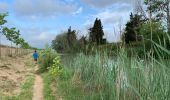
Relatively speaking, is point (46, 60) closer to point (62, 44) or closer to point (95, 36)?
point (95, 36)

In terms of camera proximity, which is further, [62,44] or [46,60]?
[62,44]

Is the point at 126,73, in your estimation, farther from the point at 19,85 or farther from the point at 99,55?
the point at 19,85

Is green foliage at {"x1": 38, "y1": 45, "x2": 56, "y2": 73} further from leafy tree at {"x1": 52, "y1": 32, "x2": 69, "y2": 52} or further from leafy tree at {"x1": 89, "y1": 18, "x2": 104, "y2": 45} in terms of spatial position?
leafy tree at {"x1": 89, "y1": 18, "x2": 104, "y2": 45}

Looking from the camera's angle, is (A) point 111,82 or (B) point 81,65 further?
(B) point 81,65

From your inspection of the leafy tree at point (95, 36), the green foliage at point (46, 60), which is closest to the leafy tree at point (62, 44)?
the green foliage at point (46, 60)

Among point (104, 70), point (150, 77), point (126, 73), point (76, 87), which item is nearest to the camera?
point (150, 77)

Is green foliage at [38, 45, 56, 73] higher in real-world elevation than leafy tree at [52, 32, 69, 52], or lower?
lower

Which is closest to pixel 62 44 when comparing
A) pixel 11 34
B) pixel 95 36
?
pixel 11 34

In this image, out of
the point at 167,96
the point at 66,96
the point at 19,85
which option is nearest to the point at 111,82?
the point at 167,96

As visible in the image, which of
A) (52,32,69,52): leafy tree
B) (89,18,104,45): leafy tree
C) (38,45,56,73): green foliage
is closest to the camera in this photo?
(89,18,104,45): leafy tree

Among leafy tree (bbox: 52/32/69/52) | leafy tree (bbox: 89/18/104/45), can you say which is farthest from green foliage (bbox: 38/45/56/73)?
leafy tree (bbox: 89/18/104/45)

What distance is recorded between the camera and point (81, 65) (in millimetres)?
11891

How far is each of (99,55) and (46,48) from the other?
46.9 ft

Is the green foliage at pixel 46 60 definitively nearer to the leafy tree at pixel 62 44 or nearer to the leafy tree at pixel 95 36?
the leafy tree at pixel 62 44
